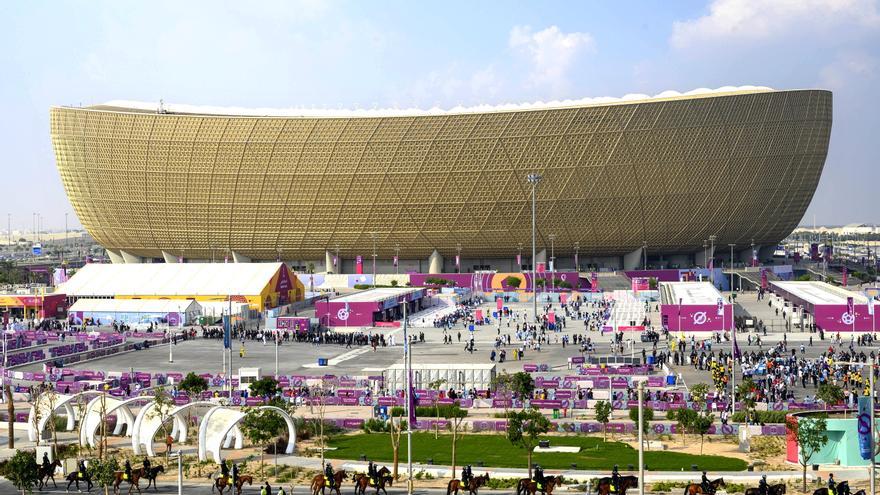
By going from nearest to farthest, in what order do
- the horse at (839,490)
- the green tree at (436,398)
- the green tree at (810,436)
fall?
the horse at (839,490), the green tree at (810,436), the green tree at (436,398)

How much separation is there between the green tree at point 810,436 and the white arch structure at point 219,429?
612 inches

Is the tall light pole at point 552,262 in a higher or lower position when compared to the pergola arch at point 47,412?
higher

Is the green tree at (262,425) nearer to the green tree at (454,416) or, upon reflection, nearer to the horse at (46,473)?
the green tree at (454,416)

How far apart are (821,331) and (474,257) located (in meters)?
54.4

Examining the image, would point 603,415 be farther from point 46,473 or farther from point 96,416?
point 46,473

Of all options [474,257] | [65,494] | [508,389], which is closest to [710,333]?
[508,389]

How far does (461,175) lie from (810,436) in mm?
76696

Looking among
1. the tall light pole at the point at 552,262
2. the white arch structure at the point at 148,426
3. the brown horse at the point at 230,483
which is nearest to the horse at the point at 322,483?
the brown horse at the point at 230,483

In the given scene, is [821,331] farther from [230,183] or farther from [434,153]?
[230,183]

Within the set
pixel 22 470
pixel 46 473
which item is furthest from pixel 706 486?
pixel 46 473

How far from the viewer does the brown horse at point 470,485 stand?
100ft

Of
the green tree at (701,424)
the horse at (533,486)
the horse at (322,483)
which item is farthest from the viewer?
the green tree at (701,424)

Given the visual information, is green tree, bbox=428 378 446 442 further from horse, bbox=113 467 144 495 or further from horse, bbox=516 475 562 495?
horse, bbox=113 467 144 495

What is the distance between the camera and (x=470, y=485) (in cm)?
3077
